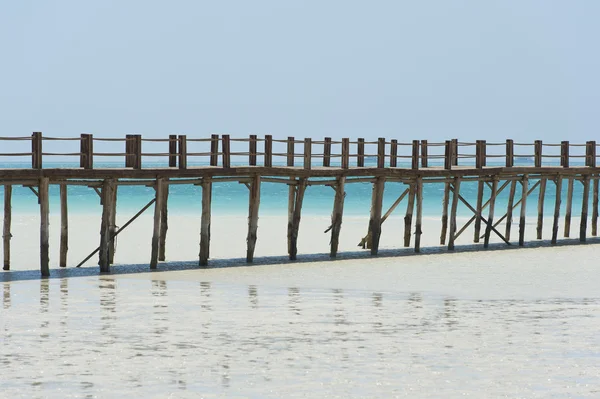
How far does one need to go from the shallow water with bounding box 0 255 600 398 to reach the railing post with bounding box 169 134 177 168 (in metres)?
2.85

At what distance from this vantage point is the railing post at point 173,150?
28491mm

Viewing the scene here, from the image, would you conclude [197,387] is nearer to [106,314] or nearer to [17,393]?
[17,393]

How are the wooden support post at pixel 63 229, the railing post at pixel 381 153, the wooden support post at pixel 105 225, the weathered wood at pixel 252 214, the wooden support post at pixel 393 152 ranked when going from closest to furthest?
the wooden support post at pixel 105 225, the wooden support post at pixel 63 229, the weathered wood at pixel 252 214, the railing post at pixel 381 153, the wooden support post at pixel 393 152

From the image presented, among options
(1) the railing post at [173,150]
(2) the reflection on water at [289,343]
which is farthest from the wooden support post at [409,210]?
(2) the reflection on water at [289,343]

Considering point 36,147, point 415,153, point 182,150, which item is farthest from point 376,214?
point 36,147

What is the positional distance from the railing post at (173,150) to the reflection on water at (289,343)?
16.3 feet

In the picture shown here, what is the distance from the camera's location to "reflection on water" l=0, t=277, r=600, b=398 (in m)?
14.7

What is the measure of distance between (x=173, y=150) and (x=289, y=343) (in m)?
12.0

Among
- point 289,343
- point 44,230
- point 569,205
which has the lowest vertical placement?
point 289,343

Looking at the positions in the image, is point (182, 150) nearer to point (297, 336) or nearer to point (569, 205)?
point (297, 336)

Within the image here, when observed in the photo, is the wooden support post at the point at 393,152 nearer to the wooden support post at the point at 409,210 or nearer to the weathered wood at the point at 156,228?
the wooden support post at the point at 409,210

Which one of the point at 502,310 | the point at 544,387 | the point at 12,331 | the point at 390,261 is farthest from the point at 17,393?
the point at 390,261

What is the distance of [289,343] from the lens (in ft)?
58.2

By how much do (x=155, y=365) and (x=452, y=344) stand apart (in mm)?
4532
